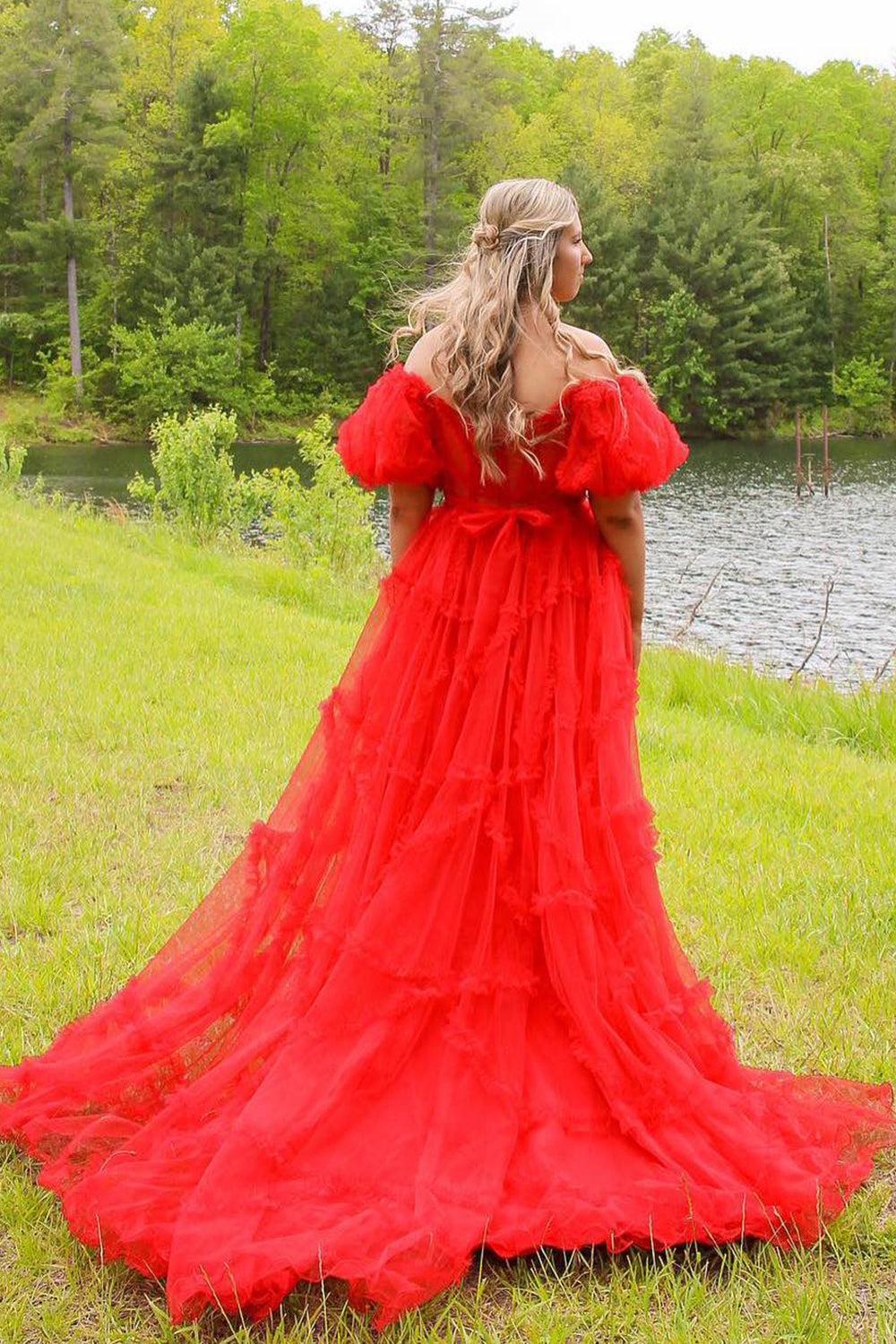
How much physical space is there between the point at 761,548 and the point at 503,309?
19.3 metres

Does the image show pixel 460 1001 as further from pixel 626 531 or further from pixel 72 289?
pixel 72 289

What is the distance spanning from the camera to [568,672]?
271cm

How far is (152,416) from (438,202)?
13196mm

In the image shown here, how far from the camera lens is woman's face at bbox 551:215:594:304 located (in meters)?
2.62

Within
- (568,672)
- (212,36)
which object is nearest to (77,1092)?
(568,672)

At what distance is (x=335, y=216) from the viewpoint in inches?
1791

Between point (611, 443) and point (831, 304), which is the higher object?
point (831, 304)

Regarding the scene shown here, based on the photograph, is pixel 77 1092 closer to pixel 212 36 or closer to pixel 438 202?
pixel 438 202

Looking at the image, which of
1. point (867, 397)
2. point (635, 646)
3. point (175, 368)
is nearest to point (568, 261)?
point (635, 646)

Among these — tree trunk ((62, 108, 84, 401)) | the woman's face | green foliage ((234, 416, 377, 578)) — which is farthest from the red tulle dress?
tree trunk ((62, 108, 84, 401))

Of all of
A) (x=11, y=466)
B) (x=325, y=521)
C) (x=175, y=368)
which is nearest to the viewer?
(x=325, y=521)

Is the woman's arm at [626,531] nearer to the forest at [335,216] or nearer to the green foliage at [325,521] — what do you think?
the green foliage at [325,521]

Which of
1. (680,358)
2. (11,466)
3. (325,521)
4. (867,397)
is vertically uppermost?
(680,358)

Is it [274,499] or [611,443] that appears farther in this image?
[274,499]
